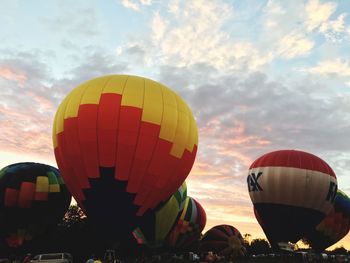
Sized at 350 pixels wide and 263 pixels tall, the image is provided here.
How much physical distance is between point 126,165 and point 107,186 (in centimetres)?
114

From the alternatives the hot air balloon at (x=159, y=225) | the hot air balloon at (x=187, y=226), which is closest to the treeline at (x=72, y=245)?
the hot air balloon at (x=159, y=225)

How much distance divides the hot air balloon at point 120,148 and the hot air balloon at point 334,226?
77.8ft

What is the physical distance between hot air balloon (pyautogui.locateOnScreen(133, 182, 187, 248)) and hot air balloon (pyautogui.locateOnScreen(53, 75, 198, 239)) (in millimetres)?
4160

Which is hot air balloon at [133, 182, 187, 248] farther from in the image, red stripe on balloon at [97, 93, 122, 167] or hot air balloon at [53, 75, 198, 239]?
red stripe on balloon at [97, 93, 122, 167]

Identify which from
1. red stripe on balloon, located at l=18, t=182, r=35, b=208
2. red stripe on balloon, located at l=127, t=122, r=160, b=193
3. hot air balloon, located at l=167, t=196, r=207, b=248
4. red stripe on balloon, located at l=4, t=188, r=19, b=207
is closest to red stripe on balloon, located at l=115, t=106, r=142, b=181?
red stripe on balloon, located at l=127, t=122, r=160, b=193

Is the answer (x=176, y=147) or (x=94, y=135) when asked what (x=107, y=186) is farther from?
(x=176, y=147)

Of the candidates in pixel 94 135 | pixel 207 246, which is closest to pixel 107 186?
pixel 94 135

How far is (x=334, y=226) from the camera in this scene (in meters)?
36.9

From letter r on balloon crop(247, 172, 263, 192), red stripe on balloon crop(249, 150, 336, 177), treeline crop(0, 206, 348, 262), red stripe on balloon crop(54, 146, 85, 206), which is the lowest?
treeline crop(0, 206, 348, 262)

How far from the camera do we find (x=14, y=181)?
81.1ft

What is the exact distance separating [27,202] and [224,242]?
52.2 feet

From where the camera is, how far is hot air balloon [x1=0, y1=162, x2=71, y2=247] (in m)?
24.2

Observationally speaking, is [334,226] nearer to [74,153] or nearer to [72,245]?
[72,245]

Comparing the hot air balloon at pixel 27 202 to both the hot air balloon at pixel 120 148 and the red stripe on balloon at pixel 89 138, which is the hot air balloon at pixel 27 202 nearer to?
the hot air balloon at pixel 120 148
